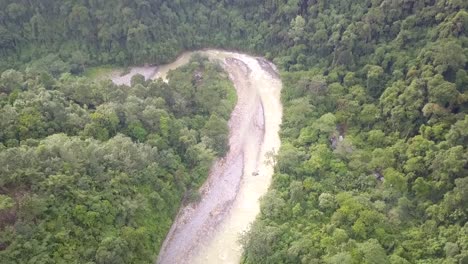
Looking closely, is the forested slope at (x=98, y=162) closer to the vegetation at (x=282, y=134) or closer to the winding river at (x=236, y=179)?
the vegetation at (x=282, y=134)

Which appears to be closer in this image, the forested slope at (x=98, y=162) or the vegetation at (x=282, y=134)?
the forested slope at (x=98, y=162)

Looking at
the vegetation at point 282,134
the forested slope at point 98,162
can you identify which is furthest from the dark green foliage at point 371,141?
Result: the forested slope at point 98,162

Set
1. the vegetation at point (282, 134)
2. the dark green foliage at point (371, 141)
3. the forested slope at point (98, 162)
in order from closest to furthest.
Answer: the forested slope at point (98, 162) < the vegetation at point (282, 134) < the dark green foliage at point (371, 141)

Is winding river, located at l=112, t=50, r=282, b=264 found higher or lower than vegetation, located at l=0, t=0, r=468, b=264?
lower

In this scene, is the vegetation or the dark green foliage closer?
the vegetation

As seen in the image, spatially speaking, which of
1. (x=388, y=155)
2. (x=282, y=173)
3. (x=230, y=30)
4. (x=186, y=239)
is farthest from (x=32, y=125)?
(x=230, y=30)

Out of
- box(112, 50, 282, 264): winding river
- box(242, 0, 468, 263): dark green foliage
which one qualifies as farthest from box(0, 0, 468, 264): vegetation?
box(112, 50, 282, 264): winding river

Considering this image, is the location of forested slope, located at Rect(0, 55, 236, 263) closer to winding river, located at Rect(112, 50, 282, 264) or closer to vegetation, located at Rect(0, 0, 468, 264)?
vegetation, located at Rect(0, 0, 468, 264)

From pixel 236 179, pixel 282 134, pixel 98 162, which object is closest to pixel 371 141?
pixel 282 134
